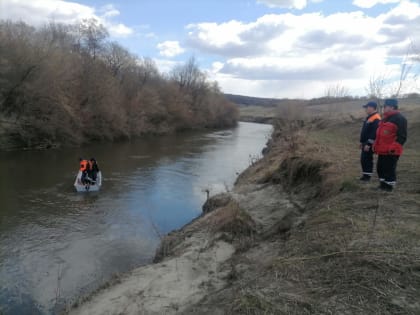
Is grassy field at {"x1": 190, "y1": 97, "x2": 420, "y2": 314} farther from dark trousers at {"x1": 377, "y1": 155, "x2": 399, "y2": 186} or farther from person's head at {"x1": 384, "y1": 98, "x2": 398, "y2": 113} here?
person's head at {"x1": 384, "y1": 98, "x2": 398, "y2": 113}

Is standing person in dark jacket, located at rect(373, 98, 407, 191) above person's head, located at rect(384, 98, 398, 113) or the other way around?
the other way around

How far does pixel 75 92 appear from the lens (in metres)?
33.4

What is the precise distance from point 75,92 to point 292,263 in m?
32.9

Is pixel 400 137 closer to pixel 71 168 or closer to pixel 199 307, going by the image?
pixel 199 307

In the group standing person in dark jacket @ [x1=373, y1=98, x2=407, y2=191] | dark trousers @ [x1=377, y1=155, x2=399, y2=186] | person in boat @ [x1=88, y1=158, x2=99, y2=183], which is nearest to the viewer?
standing person in dark jacket @ [x1=373, y1=98, x2=407, y2=191]

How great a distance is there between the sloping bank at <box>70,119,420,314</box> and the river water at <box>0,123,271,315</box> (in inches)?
67.2

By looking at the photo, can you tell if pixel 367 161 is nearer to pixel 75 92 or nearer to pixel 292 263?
pixel 292 263

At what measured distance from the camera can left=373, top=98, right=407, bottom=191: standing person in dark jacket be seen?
659 cm

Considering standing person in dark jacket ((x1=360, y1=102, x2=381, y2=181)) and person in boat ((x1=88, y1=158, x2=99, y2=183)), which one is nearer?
standing person in dark jacket ((x1=360, y1=102, x2=381, y2=181))

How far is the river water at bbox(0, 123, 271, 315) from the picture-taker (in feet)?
25.5

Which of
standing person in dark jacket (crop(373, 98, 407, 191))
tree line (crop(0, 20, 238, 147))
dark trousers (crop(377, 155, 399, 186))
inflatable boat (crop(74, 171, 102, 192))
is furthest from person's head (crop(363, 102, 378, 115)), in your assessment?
tree line (crop(0, 20, 238, 147))

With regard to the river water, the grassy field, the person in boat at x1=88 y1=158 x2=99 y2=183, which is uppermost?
the grassy field

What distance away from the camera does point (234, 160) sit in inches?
1003

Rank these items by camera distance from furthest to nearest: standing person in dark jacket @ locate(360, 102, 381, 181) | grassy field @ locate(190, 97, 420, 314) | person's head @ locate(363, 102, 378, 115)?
person's head @ locate(363, 102, 378, 115), standing person in dark jacket @ locate(360, 102, 381, 181), grassy field @ locate(190, 97, 420, 314)
